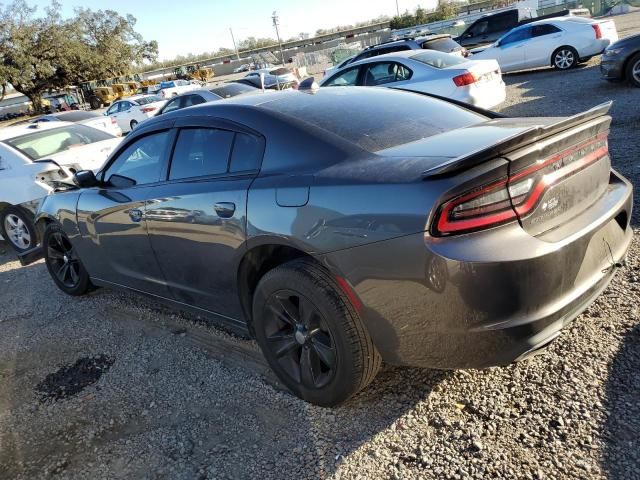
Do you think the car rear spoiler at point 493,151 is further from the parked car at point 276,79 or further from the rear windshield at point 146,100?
the rear windshield at point 146,100

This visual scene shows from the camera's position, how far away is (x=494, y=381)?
2730 mm

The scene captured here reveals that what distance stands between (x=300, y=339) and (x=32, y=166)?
5.48 meters

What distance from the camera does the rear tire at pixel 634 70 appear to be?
9.86 m

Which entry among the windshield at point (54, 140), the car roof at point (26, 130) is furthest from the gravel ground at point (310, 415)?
the car roof at point (26, 130)

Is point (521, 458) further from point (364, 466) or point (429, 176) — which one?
point (429, 176)

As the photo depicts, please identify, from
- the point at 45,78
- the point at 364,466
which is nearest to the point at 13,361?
the point at 364,466

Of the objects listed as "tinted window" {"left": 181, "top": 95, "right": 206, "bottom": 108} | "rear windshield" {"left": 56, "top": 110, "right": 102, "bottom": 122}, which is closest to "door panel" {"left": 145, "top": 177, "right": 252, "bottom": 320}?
"tinted window" {"left": 181, "top": 95, "right": 206, "bottom": 108}

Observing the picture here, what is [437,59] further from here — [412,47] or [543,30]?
[543,30]

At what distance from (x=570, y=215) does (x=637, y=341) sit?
3.26ft

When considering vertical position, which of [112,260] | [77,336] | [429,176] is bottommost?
[77,336]

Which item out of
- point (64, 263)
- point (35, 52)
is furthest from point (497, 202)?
point (35, 52)

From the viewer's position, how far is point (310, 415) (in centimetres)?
273

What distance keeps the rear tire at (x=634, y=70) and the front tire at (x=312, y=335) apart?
1010 centimetres

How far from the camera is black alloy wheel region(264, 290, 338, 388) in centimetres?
261
